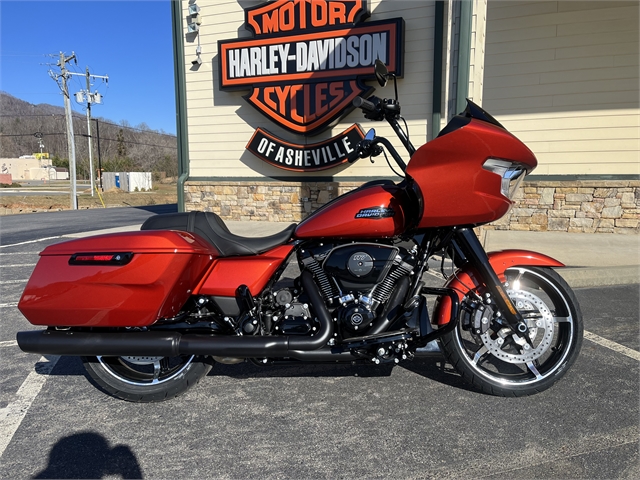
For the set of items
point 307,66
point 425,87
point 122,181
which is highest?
point 307,66

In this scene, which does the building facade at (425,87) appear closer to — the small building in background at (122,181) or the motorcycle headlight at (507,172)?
the motorcycle headlight at (507,172)

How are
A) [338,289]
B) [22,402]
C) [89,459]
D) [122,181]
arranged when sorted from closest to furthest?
[89,459] < [338,289] < [22,402] < [122,181]

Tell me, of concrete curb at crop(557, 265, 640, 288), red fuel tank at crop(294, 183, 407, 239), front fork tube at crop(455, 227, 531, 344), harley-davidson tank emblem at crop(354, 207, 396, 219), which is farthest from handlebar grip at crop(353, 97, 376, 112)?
concrete curb at crop(557, 265, 640, 288)

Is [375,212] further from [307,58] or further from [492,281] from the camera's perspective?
[307,58]

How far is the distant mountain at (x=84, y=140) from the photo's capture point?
67.4 m

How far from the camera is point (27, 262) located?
20.6 ft

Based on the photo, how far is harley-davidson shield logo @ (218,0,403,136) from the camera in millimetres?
8000

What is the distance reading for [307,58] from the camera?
28.0 feet

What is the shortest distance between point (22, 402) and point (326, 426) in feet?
6.02

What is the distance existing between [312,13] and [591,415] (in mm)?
8263

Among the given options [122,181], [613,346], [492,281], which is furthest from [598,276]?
[122,181]

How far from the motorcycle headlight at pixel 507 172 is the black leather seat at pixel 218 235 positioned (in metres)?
1.15

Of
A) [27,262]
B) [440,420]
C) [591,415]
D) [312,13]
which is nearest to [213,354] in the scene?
[440,420]

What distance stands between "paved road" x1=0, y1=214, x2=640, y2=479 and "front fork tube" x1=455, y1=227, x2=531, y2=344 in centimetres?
45
